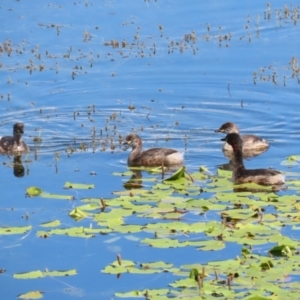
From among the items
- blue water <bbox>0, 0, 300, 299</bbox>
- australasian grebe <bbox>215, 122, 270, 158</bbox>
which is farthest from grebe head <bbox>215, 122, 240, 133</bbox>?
blue water <bbox>0, 0, 300, 299</bbox>

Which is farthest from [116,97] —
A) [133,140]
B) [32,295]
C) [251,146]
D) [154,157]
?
[32,295]

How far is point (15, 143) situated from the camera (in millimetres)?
17281

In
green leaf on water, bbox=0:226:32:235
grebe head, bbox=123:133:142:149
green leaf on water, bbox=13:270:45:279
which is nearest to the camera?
green leaf on water, bbox=13:270:45:279

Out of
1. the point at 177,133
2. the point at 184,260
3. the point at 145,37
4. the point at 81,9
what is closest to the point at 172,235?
the point at 184,260

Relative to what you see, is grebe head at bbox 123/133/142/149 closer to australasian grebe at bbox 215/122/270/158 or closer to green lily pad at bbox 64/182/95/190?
australasian grebe at bbox 215/122/270/158

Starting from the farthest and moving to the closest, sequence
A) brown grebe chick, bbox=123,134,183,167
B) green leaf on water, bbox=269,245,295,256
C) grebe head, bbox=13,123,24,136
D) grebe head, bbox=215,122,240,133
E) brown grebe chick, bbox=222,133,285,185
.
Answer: grebe head, bbox=215,122,240,133, grebe head, bbox=13,123,24,136, brown grebe chick, bbox=123,134,183,167, brown grebe chick, bbox=222,133,285,185, green leaf on water, bbox=269,245,295,256

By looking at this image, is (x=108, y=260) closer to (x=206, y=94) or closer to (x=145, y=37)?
(x=206, y=94)

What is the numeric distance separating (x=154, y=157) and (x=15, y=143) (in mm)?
2464

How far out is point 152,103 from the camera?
20250mm

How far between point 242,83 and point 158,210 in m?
8.54

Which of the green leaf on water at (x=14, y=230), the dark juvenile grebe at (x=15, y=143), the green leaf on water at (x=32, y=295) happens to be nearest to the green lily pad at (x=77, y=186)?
the green leaf on water at (x=14, y=230)

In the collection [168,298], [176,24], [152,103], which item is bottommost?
[168,298]

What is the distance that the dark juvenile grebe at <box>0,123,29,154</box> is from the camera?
56.6ft

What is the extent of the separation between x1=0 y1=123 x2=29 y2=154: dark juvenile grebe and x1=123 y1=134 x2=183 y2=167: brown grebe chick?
6.21 ft
